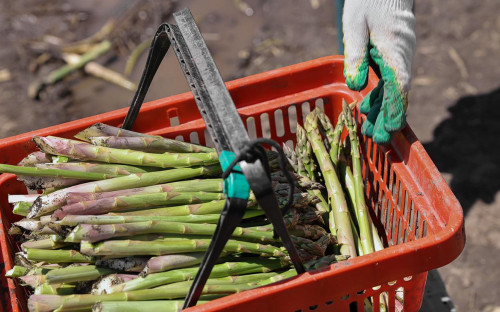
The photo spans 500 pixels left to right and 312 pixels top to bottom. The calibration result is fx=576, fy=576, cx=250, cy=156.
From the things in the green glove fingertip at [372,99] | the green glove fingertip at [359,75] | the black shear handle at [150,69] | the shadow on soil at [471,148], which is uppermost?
A: the black shear handle at [150,69]

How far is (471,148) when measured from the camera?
180 inches

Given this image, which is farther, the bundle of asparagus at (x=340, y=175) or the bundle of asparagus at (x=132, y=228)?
the bundle of asparagus at (x=340, y=175)

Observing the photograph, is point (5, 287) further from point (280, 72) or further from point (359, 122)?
point (359, 122)

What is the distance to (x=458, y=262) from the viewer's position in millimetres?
3975

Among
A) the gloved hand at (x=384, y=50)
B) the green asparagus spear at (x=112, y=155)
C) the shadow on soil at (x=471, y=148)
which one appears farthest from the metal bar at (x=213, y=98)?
the shadow on soil at (x=471, y=148)

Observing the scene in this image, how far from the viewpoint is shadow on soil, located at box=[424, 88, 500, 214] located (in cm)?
430

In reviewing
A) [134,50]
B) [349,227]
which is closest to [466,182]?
[349,227]

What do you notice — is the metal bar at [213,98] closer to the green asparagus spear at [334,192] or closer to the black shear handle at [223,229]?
the black shear handle at [223,229]

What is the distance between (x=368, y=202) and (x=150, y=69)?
51.7 inches

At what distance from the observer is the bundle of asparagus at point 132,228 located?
214cm

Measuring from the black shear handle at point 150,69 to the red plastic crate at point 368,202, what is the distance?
0.33 feet

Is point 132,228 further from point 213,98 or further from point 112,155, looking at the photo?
point 213,98

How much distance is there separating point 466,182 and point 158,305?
119 inches

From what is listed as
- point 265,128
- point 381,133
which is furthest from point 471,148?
point 381,133
